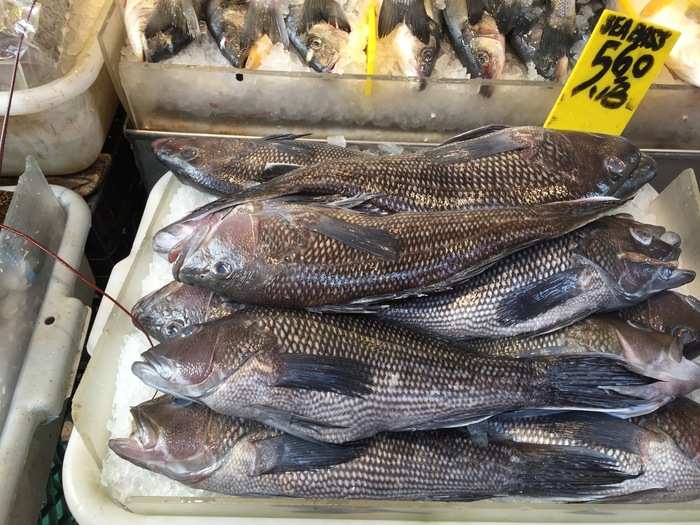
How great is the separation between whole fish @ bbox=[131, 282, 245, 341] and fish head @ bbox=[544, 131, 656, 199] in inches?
32.4

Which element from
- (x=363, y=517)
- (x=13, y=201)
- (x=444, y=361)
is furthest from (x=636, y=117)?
(x=13, y=201)

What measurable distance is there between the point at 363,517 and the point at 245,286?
512 millimetres

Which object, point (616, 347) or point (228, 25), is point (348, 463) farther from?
point (228, 25)

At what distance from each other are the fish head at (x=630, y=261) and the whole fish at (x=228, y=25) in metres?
1.19

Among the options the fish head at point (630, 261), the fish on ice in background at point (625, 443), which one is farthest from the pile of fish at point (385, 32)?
the fish on ice in background at point (625, 443)

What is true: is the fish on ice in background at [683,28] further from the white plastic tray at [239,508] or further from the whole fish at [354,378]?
the white plastic tray at [239,508]

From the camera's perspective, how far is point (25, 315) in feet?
→ 4.99

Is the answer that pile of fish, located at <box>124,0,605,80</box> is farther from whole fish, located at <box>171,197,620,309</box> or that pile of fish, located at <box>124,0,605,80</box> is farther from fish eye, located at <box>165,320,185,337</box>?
fish eye, located at <box>165,320,185,337</box>

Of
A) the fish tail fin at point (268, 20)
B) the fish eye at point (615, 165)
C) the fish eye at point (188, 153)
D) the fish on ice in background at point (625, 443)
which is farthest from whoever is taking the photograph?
the fish tail fin at point (268, 20)

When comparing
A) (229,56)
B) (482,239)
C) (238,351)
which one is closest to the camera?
(238,351)

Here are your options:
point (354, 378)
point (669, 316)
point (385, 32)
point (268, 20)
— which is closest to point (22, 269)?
point (354, 378)

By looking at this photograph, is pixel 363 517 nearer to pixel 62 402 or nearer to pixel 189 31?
pixel 62 402

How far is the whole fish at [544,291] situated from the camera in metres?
1.22

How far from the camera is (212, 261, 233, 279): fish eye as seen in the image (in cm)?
112
